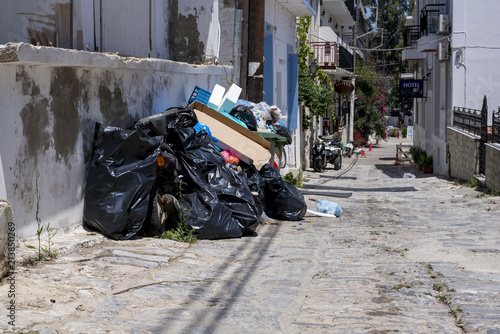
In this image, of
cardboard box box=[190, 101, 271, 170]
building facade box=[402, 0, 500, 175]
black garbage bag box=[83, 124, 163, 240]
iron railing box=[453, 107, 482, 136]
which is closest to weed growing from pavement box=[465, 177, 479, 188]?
iron railing box=[453, 107, 482, 136]

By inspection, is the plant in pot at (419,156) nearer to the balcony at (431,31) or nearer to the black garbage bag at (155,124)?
the balcony at (431,31)

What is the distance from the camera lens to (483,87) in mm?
18109

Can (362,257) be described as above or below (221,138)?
below

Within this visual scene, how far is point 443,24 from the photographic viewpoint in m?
18.2

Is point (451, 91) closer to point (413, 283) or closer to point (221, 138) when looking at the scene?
point (221, 138)

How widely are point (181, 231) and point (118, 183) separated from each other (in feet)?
2.98

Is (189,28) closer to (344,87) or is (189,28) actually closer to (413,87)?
(413,87)

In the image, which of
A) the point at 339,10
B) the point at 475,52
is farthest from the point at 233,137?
the point at 339,10

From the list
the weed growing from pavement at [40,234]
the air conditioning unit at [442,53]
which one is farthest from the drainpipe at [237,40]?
the air conditioning unit at [442,53]

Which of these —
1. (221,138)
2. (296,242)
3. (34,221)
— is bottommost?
(296,242)

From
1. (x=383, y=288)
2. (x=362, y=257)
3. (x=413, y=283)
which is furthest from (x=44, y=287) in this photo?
(x=362, y=257)

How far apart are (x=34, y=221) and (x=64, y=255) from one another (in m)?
0.38

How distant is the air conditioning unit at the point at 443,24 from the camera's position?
1816 centimetres

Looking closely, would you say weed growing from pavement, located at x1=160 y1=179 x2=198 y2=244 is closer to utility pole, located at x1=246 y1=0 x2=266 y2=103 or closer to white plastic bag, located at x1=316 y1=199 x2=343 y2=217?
white plastic bag, located at x1=316 y1=199 x2=343 y2=217
